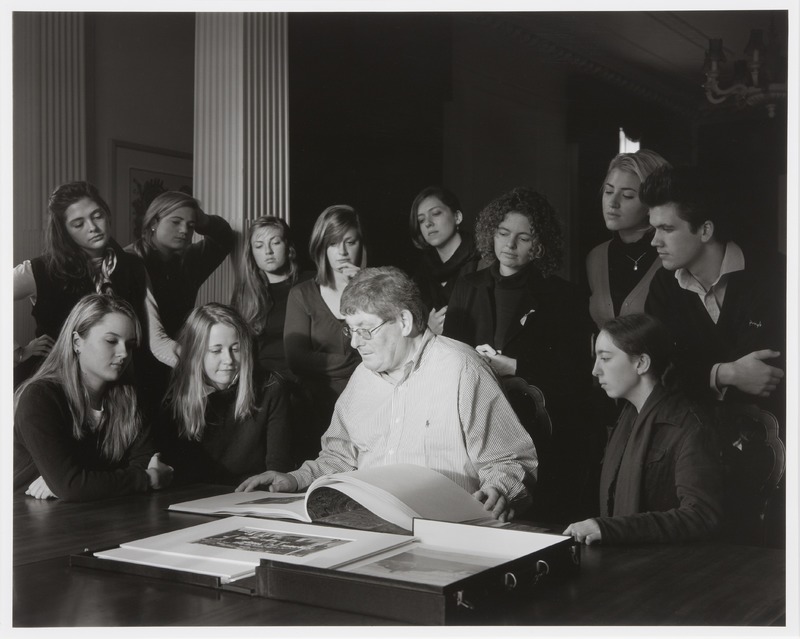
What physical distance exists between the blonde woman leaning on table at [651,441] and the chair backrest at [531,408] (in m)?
0.24

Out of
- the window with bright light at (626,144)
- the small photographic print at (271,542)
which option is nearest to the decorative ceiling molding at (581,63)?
the window with bright light at (626,144)

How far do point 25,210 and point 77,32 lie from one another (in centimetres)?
74

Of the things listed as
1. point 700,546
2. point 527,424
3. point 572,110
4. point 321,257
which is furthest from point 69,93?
point 700,546

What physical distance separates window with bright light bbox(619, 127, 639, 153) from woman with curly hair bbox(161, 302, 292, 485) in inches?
65.3

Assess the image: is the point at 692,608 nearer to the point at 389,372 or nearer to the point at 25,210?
the point at 389,372

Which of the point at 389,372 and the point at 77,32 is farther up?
the point at 77,32

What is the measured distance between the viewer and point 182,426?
3994 millimetres

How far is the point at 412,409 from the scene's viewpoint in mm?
3566

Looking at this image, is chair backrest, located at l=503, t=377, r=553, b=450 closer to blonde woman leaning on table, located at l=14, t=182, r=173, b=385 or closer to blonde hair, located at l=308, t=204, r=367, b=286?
blonde hair, located at l=308, t=204, r=367, b=286

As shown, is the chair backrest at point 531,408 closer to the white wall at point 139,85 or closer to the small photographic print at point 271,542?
the small photographic print at point 271,542

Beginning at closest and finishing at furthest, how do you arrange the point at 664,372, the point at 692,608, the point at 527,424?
the point at 692,608 < the point at 664,372 < the point at 527,424

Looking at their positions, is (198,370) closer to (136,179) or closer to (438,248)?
(136,179)

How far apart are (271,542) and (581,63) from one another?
2031 mm

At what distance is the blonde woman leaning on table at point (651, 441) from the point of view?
320 cm
